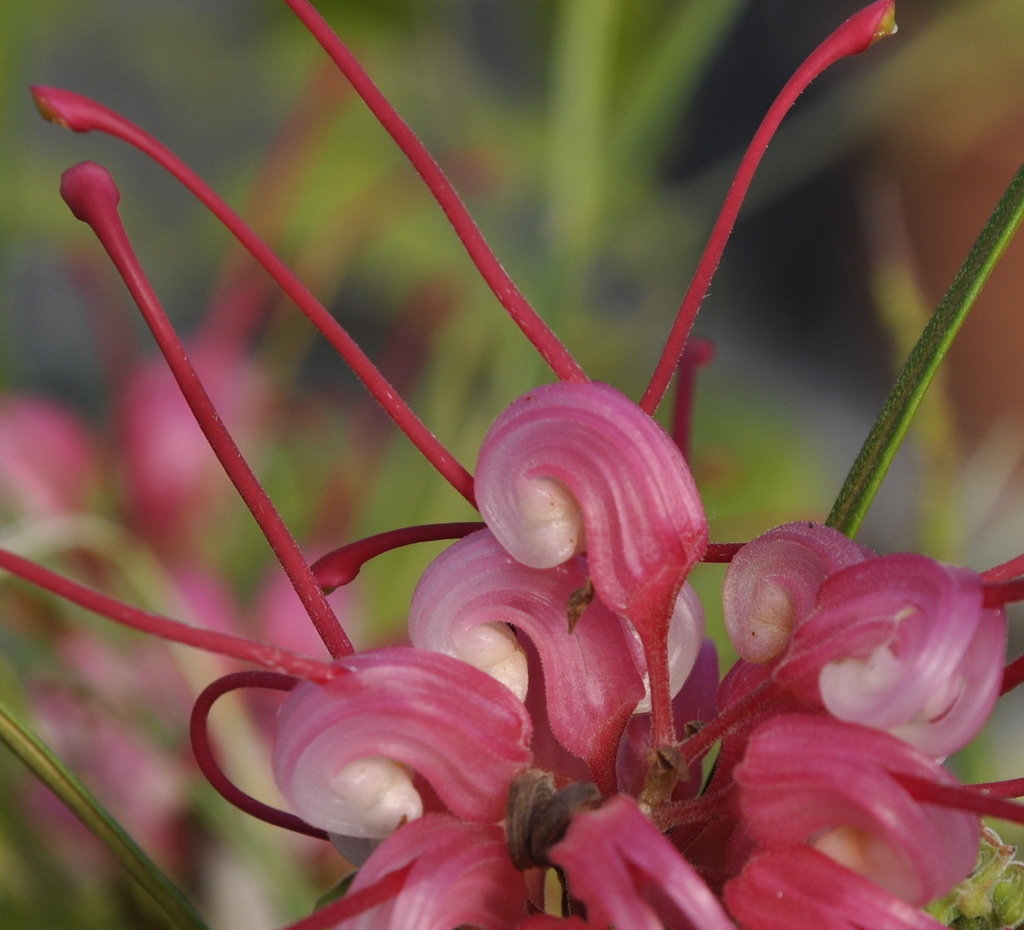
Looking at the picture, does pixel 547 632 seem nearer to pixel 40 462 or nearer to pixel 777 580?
pixel 777 580

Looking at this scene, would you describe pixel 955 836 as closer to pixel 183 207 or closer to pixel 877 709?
pixel 877 709

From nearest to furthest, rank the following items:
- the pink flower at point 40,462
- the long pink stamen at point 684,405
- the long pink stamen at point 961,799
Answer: the long pink stamen at point 961,799, the long pink stamen at point 684,405, the pink flower at point 40,462

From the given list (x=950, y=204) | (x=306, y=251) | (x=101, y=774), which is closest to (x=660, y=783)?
(x=101, y=774)

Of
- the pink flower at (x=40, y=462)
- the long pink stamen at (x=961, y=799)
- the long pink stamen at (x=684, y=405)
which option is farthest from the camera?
the pink flower at (x=40, y=462)

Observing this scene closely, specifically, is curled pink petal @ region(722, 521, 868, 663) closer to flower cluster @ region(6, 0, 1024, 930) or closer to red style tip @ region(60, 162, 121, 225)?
flower cluster @ region(6, 0, 1024, 930)

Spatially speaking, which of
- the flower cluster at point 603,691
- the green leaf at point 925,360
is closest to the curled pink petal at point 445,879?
the flower cluster at point 603,691

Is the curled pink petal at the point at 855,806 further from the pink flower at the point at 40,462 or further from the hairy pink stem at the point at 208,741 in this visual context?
the pink flower at the point at 40,462
